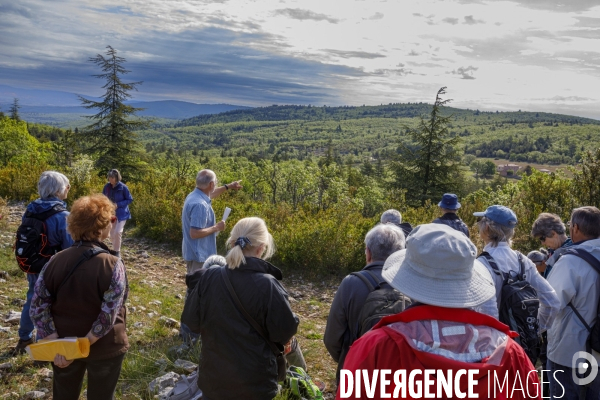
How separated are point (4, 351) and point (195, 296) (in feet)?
10.5

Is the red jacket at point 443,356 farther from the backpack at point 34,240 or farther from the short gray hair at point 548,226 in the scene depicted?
the backpack at point 34,240

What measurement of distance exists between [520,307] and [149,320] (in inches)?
186

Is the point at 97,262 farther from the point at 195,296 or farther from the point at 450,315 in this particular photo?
the point at 450,315

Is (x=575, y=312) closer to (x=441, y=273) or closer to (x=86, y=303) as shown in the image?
(x=441, y=273)

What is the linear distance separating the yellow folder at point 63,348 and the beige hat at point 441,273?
2.28 m

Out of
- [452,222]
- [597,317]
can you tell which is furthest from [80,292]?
[452,222]

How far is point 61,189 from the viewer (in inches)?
150

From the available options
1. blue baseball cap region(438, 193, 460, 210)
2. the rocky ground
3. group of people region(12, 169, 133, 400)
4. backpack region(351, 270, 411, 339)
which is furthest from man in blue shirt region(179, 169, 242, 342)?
blue baseball cap region(438, 193, 460, 210)

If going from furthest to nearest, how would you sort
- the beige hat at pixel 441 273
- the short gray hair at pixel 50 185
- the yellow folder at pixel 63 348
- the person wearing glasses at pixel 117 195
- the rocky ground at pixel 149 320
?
1. the person wearing glasses at pixel 117 195
2. the rocky ground at pixel 149 320
3. the short gray hair at pixel 50 185
4. the yellow folder at pixel 63 348
5. the beige hat at pixel 441 273

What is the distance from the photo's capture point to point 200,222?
16.0 ft

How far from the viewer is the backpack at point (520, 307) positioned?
9.66 ft

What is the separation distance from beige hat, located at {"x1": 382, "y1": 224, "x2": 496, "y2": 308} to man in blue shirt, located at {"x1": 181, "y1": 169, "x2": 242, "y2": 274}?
3449mm

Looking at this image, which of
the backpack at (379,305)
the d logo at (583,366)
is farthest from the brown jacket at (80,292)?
the d logo at (583,366)

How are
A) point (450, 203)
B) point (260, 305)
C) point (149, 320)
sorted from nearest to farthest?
point (260, 305) → point (450, 203) → point (149, 320)
